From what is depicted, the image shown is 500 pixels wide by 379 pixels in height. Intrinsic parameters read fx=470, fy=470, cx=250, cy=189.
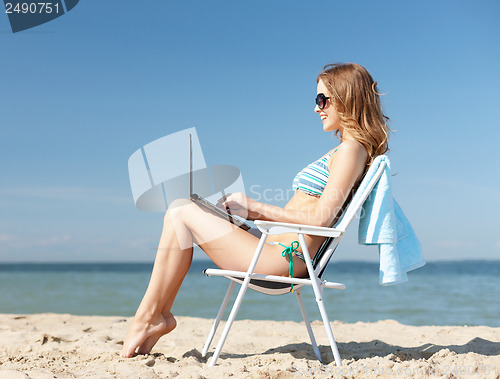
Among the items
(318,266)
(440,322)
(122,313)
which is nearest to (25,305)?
(122,313)

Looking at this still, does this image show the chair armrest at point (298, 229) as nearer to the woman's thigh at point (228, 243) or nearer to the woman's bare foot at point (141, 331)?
the woman's thigh at point (228, 243)

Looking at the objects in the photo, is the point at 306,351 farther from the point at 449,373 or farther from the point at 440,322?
the point at 440,322

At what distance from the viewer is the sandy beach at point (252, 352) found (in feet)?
7.68

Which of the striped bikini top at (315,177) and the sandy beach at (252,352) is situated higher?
the striped bikini top at (315,177)

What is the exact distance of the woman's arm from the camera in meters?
2.50

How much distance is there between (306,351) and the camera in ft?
10.4

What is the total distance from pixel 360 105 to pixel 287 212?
767 mm

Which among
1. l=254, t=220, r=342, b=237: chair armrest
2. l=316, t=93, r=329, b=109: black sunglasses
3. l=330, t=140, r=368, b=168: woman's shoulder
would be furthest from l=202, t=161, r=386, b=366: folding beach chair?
l=316, t=93, r=329, b=109: black sunglasses

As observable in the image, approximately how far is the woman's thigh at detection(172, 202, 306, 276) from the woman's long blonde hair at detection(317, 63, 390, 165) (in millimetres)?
757

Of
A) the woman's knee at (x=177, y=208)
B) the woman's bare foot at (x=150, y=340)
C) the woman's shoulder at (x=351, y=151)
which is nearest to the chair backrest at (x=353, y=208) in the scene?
the woman's shoulder at (x=351, y=151)

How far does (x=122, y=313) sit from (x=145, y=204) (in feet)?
19.8

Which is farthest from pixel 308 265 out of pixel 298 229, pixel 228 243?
pixel 228 243

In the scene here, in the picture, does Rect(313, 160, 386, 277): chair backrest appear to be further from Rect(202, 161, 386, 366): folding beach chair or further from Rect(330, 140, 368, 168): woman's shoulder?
Rect(330, 140, 368, 168): woman's shoulder

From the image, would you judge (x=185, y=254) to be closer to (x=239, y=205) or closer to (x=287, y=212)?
(x=239, y=205)
